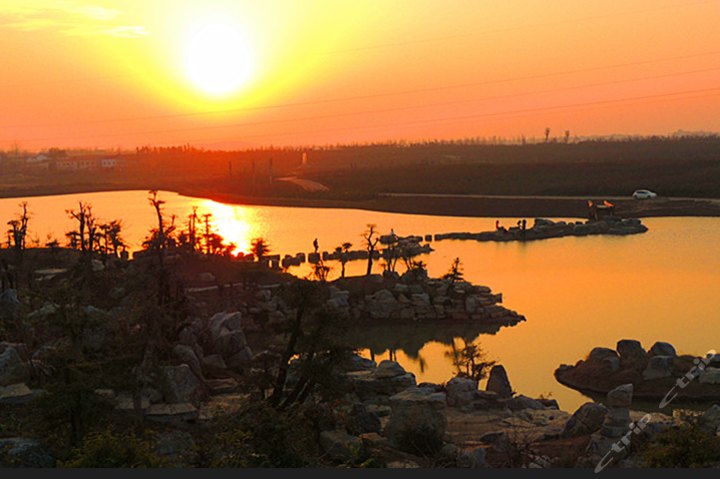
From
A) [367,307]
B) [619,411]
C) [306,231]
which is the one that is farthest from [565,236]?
[619,411]

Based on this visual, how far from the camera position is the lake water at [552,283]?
24.6 metres

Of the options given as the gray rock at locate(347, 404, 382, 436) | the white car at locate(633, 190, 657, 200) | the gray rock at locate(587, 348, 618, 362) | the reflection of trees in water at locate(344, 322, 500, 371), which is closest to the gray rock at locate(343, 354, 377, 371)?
the reflection of trees in water at locate(344, 322, 500, 371)

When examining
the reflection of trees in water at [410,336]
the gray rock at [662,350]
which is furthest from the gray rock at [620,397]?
the reflection of trees in water at [410,336]

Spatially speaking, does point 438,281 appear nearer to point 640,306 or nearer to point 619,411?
point 640,306

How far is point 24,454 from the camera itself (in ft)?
38.7

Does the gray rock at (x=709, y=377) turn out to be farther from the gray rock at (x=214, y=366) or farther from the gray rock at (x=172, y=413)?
the gray rock at (x=172, y=413)

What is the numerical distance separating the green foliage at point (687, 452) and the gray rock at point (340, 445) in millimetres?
4635

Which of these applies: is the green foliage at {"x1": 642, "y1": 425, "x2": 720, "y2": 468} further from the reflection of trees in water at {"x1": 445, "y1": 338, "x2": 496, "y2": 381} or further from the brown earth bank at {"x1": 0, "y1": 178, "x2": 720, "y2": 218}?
the brown earth bank at {"x1": 0, "y1": 178, "x2": 720, "y2": 218}

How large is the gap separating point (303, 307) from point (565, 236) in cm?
4005

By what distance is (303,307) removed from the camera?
1650 centimetres

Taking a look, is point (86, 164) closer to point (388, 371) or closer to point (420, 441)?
point (388, 371)

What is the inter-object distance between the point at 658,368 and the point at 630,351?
0.94m

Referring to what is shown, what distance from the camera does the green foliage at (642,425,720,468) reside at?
10516 millimetres

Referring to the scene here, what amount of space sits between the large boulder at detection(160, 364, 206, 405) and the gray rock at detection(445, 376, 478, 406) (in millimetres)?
5522
